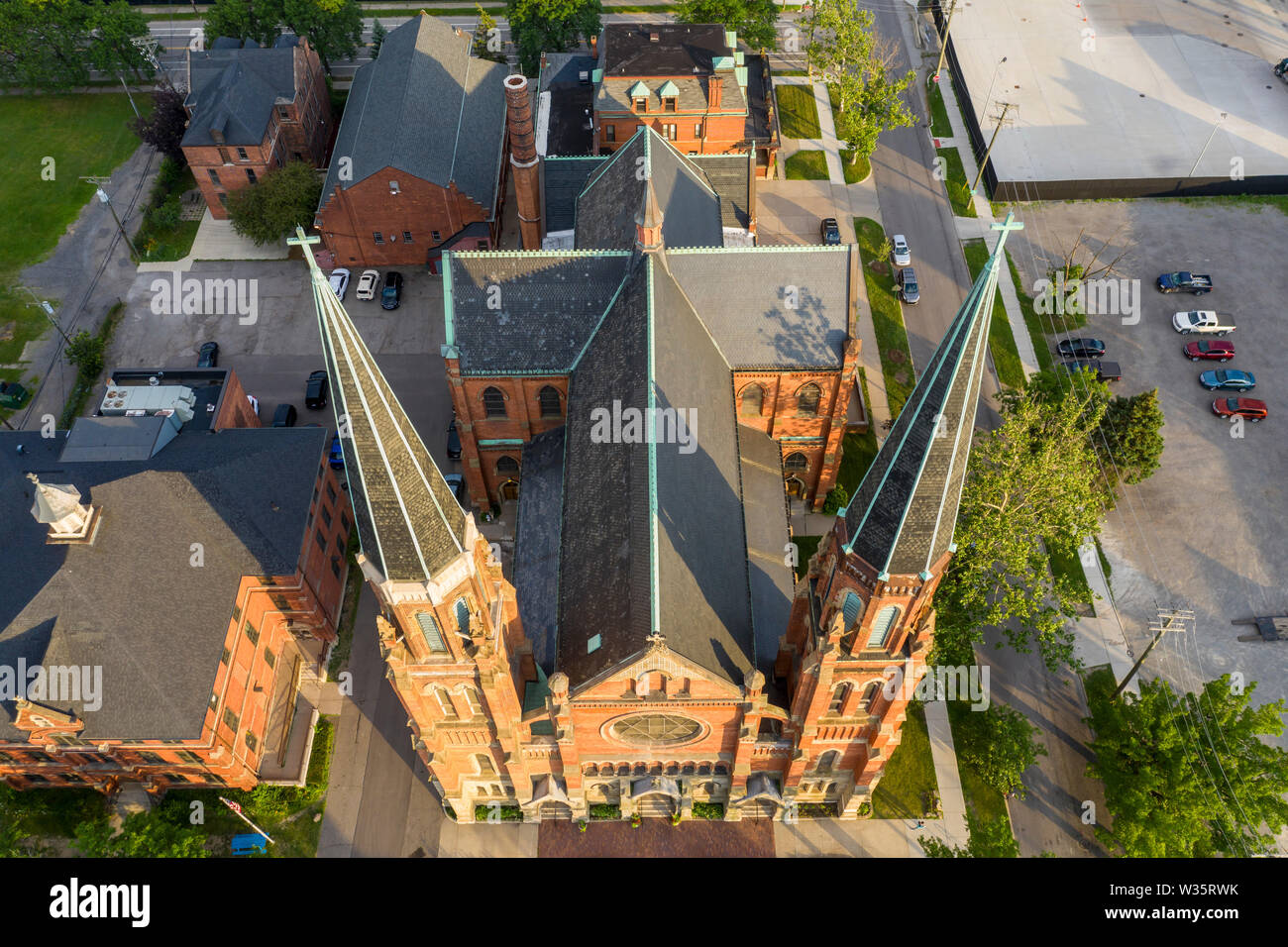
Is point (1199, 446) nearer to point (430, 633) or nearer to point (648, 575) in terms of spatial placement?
point (648, 575)

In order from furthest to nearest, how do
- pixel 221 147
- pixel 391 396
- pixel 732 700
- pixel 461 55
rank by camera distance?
pixel 461 55 → pixel 221 147 → pixel 732 700 → pixel 391 396

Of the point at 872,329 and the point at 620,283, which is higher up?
the point at 620,283

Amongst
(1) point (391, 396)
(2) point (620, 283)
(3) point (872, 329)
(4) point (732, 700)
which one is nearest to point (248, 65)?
A: (2) point (620, 283)

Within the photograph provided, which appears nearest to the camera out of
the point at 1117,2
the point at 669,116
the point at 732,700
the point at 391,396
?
the point at 391,396

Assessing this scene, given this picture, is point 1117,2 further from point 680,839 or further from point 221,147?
point 680,839

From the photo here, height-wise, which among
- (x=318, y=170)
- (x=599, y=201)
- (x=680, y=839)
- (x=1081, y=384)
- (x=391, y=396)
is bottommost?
(x=680, y=839)

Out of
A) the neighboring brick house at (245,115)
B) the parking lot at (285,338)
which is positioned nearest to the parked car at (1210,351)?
the parking lot at (285,338)

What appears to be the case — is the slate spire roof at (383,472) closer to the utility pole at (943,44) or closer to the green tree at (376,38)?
the green tree at (376,38)

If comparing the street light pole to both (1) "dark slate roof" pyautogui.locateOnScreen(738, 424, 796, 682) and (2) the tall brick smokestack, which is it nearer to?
(1) "dark slate roof" pyautogui.locateOnScreen(738, 424, 796, 682)
